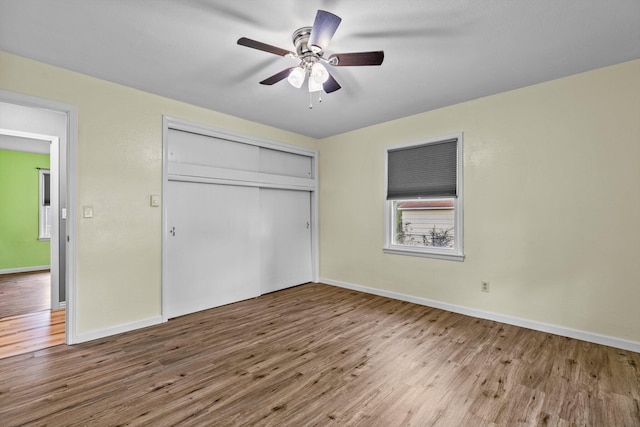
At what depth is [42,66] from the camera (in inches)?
105

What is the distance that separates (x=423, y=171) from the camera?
13.2ft

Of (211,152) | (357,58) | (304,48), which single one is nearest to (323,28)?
(357,58)

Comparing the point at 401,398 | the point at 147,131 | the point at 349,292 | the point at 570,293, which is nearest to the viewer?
the point at 401,398

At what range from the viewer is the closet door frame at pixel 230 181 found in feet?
11.2

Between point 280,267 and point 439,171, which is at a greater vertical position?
point 439,171

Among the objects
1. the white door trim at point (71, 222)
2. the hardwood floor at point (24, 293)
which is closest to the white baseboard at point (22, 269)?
the hardwood floor at point (24, 293)

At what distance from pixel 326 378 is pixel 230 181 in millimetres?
2807

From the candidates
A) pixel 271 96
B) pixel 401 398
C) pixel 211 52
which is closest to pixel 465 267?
pixel 401 398

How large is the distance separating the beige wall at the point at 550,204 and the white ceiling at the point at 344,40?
305 millimetres

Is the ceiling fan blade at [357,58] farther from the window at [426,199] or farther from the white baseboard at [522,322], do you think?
the white baseboard at [522,322]

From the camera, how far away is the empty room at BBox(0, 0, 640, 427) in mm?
1990

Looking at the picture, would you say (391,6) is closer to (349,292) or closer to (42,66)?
(42,66)

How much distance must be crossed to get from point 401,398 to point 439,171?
280 centimetres

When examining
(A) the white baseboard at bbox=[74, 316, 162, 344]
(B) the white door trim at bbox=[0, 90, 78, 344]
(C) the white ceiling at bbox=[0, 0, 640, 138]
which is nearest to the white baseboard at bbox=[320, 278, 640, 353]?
(C) the white ceiling at bbox=[0, 0, 640, 138]
